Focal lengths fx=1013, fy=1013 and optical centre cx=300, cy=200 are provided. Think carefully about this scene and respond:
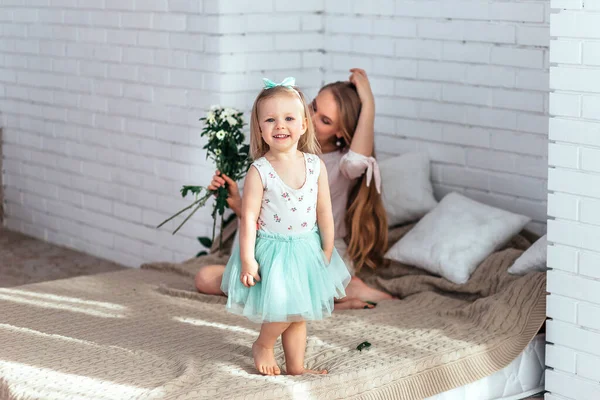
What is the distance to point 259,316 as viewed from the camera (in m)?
2.97

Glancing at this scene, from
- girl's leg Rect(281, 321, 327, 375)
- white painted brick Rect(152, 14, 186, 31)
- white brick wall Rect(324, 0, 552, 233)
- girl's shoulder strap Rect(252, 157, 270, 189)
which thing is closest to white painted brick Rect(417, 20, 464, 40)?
white brick wall Rect(324, 0, 552, 233)

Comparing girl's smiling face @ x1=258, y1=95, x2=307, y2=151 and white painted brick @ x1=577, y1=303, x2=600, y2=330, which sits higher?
girl's smiling face @ x1=258, y1=95, x2=307, y2=151

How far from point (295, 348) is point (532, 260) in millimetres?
1037

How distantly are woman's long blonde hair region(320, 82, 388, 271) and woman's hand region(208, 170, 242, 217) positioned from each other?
19.6 inches

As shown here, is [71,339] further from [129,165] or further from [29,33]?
[29,33]

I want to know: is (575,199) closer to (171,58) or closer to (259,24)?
(259,24)

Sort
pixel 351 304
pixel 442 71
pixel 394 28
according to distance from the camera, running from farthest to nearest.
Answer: pixel 394 28 < pixel 442 71 < pixel 351 304

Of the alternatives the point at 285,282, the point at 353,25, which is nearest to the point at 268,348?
the point at 285,282

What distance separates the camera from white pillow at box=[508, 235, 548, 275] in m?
3.59

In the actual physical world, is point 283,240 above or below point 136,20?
below

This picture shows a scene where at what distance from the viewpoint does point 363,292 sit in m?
3.91

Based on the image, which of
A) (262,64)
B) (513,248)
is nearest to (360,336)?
(513,248)

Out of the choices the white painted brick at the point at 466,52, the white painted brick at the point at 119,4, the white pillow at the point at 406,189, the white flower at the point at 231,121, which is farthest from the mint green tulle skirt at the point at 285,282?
the white painted brick at the point at 119,4

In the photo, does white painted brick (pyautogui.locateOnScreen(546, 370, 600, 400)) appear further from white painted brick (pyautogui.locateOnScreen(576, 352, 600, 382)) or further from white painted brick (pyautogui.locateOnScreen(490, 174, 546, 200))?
white painted brick (pyautogui.locateOnScreen(490, 174, 546, 200))
